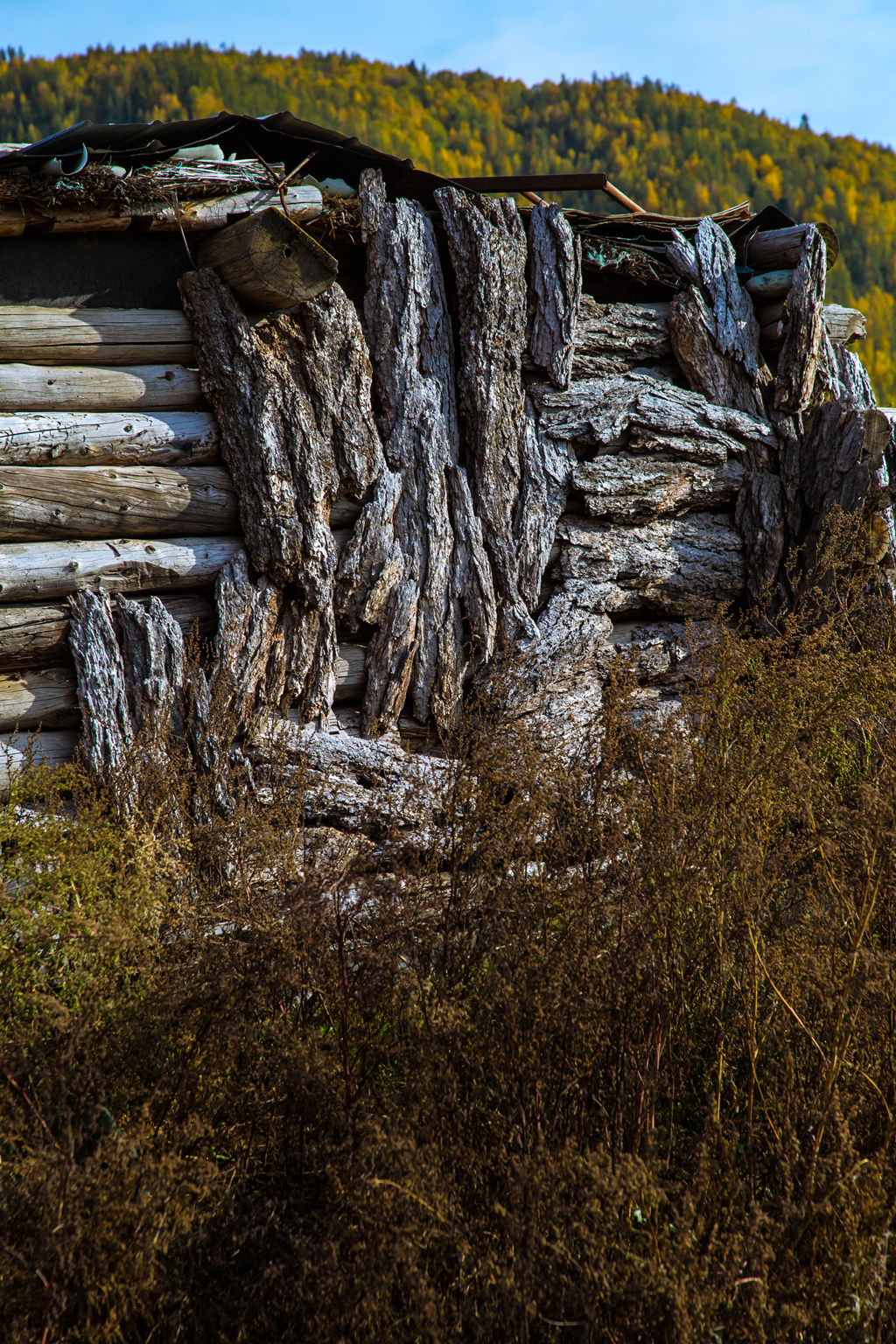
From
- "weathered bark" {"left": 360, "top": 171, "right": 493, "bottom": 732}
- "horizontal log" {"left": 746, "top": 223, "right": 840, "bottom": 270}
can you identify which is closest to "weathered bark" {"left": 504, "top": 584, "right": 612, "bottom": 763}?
"weathered bark" {"left": 360, "top": 171, "right": 493, "bottom": 732}

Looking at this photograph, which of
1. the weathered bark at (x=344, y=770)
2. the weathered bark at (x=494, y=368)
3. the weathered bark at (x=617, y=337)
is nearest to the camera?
the weathered bark at (x=344, y=770)

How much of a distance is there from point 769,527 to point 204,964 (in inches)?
179

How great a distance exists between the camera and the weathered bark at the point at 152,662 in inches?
153

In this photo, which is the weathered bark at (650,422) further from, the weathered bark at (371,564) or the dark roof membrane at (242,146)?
the dark roof membrane at (242,146)

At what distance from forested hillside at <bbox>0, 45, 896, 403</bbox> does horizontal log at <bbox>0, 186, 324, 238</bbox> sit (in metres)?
31.6

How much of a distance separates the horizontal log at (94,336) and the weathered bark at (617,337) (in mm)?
2281

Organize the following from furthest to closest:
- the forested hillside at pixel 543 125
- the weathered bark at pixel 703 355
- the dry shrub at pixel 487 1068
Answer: the forested hillside at pixel 543 125 < the weathered bark at pixel 703 355 < the dry shrub at pixel 487 1068

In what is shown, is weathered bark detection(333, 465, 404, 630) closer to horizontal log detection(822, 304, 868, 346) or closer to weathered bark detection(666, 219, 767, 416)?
weathered bark detection(666, 219, 767, 416)

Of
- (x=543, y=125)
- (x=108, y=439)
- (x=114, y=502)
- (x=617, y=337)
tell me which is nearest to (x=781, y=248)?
(x=617, y=337)

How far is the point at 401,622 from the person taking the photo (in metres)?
4.56

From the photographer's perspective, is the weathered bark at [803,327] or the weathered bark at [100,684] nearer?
the weathered bark at [100,684]

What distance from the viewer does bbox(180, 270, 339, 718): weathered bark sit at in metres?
4.21

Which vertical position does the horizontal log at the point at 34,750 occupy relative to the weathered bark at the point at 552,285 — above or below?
below

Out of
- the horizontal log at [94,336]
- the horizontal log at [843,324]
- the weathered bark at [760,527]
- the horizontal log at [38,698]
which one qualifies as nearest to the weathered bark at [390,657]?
the horizontal log at [38,698]
